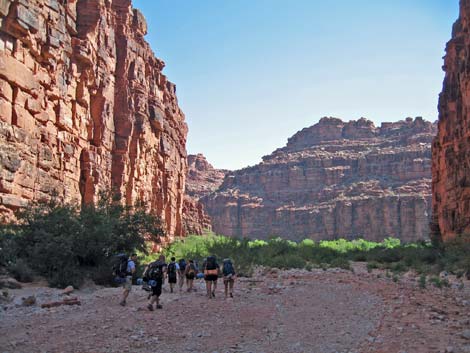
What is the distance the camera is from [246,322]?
35.5 feet

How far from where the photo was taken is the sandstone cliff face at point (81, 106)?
21547 millimetres

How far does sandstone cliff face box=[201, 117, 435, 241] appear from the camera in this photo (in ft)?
292

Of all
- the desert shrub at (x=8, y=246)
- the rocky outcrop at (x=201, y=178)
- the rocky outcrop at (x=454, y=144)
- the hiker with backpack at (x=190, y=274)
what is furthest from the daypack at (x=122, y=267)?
the rocky outcrop at (x=201, y=178)

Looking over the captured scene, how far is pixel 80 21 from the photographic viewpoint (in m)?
30.0

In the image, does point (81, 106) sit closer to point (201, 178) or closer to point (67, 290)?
point (67, 290)

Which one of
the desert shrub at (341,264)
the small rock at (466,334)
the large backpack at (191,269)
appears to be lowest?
the desert shrub at (341,264)

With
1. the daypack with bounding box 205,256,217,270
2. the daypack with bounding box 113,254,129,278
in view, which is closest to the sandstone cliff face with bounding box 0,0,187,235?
the daypack with bounding box 113,254,129,278

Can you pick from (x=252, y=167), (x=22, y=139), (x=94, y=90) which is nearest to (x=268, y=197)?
(x=252, y=167)

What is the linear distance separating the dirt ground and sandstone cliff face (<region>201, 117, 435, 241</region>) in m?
75.4

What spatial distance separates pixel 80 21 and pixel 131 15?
350 inches

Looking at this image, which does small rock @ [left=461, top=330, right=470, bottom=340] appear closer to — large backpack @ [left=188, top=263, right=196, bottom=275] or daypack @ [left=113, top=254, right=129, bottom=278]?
daypack @ [left=113, top=254, right=129, bottom=278]

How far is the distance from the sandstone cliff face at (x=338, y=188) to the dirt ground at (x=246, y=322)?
75.4 m

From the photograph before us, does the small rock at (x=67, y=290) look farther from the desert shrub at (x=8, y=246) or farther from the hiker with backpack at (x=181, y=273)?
the hiker with backpack at (x=181, y=273)

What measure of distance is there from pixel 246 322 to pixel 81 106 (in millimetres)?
21956
